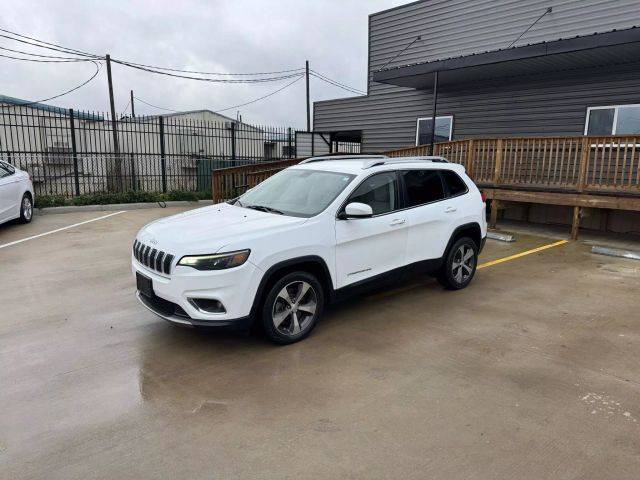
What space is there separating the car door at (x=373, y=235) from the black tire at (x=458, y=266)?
0.91 metres

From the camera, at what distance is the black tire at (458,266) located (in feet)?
18.8

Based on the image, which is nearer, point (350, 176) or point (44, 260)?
point (350, 176)

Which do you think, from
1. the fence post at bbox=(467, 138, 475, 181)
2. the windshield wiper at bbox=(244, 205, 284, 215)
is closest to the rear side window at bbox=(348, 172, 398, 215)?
the windshield wiper at bbox=(244, 205, 284, 215)

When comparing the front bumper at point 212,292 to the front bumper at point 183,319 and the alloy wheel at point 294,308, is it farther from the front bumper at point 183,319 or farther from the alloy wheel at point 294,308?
the alloy wheel at point 294,308

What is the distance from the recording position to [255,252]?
3.81 meters

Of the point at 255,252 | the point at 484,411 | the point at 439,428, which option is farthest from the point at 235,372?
the point at 484,411

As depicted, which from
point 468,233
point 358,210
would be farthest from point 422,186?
point 358,210

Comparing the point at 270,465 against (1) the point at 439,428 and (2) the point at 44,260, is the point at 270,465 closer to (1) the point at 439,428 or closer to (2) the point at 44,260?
(1) the point at 439,428

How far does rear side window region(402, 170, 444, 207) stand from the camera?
5222 millimetres

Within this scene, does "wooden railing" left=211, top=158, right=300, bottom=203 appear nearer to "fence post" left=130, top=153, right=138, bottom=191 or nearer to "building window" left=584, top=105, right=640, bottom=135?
"fence post" left=130, top=153, right=138, bottom=191

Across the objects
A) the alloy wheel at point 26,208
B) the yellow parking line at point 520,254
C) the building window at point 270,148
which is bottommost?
the yellow parking line at point 520,254

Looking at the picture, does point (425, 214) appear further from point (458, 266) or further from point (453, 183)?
point (458, 266)

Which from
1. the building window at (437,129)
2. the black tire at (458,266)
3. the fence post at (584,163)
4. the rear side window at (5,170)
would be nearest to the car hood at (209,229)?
the black tire at (458,266)

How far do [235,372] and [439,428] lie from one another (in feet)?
5.25
